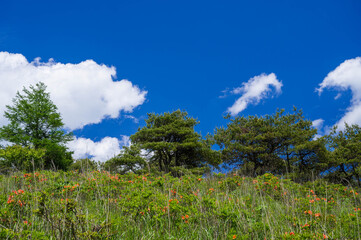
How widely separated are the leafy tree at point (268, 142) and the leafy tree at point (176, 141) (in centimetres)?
433

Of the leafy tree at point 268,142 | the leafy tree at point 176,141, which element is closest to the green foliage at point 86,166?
the leafy tree at point 176,141

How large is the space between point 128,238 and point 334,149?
84.1 feet

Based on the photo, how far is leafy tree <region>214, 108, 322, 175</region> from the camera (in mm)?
23897

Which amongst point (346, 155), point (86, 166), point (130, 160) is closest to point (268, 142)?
point (346, 155)

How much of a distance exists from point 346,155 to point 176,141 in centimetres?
1586

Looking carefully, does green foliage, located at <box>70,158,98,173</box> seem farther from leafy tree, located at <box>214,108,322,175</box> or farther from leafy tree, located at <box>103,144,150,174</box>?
leafy tree, located at <box>214,108,322,175</box>

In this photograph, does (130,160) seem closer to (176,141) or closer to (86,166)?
(176,141)

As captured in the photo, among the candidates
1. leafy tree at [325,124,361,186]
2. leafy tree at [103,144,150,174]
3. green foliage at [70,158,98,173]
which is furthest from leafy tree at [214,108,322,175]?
green foliage at [70,158,98,173]

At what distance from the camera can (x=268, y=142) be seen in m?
25.8

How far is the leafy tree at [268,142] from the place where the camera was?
2390 centimetres

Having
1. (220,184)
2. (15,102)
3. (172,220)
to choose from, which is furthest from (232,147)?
(15,102)

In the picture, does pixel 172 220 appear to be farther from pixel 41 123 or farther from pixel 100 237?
pixel 41 123

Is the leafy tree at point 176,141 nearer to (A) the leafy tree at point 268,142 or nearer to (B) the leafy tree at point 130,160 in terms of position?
(B) the leafy tree at point 130,160

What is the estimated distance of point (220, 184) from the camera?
746cm
